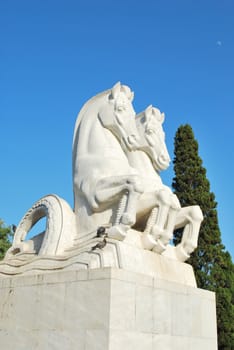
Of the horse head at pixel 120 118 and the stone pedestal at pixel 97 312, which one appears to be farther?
the horse head at pixel 120 118

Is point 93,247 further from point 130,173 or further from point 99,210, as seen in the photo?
point 130,173

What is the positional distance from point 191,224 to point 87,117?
8.70 feet

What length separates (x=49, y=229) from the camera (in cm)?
745

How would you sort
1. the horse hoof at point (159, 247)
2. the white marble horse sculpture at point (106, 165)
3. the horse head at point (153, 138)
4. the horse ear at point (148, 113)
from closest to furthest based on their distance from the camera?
the white marble horse sculpture at point (106, 165) → the horse hoof at point (159, 247) → the horse head at point (153, 138) → the horse ear at point (148, 113)

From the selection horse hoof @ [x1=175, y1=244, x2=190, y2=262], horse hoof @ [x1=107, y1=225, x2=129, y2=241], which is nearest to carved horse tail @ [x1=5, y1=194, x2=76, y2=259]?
horse hoof @ [x1=107, y1=225, x2=129, y2=241]

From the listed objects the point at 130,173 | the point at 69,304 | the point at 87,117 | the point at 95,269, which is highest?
the point at 87,117

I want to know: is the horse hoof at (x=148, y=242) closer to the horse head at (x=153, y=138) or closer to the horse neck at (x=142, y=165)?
the horse neck at (x=142, y=165)

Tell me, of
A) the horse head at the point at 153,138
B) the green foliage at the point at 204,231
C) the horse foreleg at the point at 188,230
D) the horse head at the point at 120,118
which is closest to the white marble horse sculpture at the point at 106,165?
the horse head at the point at 120,118

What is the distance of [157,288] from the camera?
654 cm

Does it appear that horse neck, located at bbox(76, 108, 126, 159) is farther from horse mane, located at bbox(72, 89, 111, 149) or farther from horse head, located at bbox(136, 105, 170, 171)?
horse head, located at bbox(136, 105, 170, 171)

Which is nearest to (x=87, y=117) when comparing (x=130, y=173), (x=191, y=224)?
(x=130, y=173)

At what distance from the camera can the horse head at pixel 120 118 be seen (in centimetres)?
804

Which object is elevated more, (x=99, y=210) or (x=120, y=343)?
(x=99, y=210)

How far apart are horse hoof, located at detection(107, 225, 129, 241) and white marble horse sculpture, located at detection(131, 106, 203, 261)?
607 mm
